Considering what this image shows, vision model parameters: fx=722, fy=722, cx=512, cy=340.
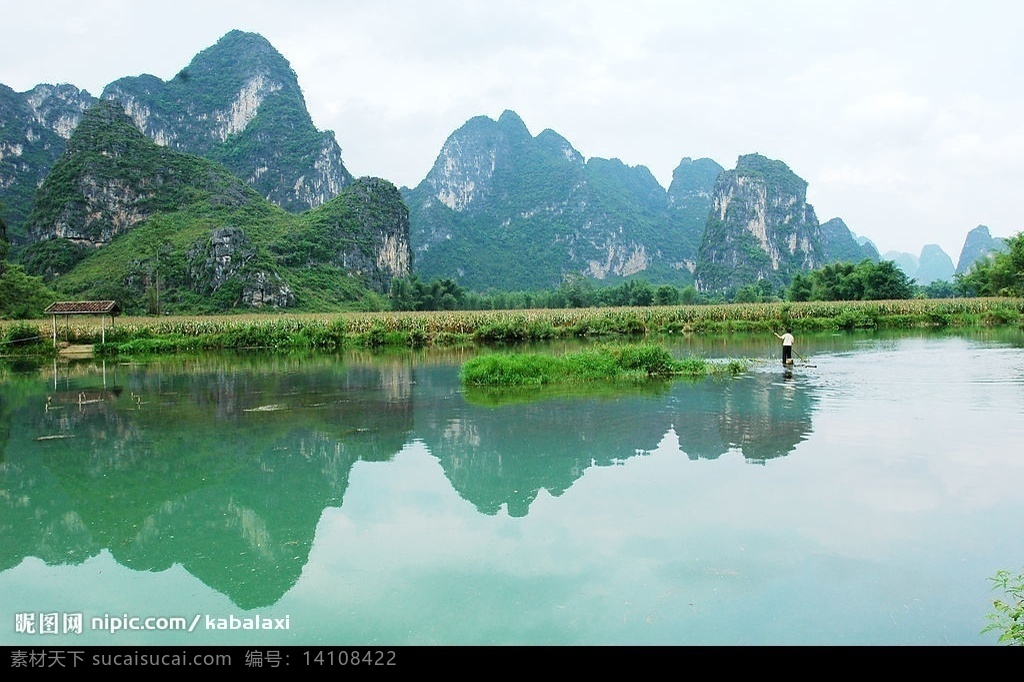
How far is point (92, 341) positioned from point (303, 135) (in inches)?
2629

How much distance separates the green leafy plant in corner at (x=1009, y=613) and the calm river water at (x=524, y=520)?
108mm

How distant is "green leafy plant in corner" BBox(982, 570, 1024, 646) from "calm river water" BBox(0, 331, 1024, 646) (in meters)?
0.11

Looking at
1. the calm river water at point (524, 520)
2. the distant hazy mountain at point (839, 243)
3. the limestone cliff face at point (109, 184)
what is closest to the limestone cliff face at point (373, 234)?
the limestone cliff face at point (109, 184)

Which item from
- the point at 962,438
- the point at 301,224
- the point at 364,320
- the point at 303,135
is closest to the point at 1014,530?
the point at 962,438

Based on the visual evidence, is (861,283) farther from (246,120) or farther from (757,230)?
(246,120)

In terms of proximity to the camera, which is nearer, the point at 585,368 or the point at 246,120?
the point at 585,368

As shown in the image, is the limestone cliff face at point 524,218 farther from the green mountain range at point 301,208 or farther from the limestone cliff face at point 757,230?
the limestone cliff face at point 757,230

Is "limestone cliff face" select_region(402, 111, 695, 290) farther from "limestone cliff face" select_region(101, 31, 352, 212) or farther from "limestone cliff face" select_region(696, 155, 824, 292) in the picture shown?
"limestone cliff face" select_region(101, 31, 352, 212)

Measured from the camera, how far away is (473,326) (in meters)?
29.0

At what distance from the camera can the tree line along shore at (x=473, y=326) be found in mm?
26953

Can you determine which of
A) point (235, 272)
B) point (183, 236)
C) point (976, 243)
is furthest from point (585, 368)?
point (976, 243)

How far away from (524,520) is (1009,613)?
3335mm
